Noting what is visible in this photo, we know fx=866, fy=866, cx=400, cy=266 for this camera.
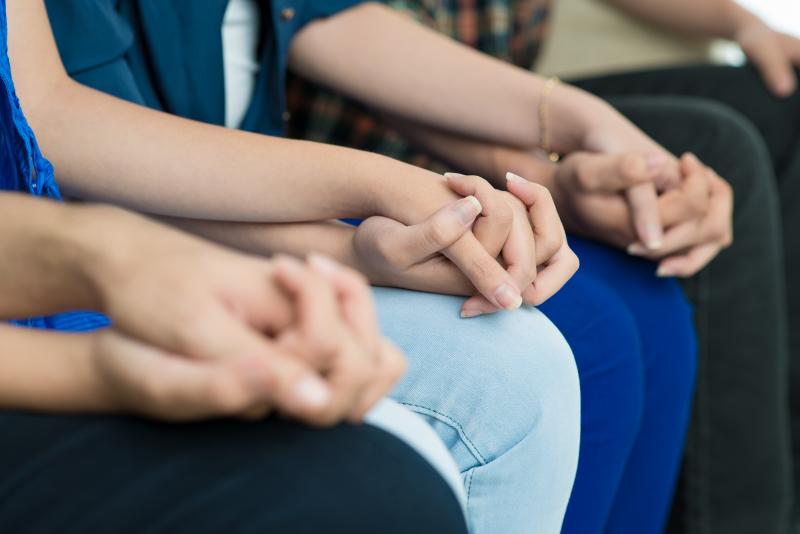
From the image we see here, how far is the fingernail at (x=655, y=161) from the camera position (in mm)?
851

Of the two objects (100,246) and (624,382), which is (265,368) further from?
(624,382)

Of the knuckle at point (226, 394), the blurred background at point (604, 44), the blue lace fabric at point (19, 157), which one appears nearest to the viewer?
the knuckle at point (226, 394)

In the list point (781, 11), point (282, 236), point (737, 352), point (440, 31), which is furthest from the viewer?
point (781, 11)

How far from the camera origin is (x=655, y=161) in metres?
0.85

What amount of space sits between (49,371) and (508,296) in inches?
11.6

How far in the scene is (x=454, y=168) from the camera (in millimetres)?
1055

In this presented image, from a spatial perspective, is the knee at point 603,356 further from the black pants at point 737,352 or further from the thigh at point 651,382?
the black pants at point 737,352

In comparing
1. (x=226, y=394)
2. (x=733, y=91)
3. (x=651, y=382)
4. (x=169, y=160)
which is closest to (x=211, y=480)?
(x=226, y=394)

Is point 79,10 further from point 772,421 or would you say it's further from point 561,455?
point 772,421

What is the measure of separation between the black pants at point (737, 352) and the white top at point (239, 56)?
503 millimetres

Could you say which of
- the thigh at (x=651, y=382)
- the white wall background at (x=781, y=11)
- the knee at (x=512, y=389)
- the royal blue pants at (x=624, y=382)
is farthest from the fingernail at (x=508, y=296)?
the white wall background at (x=781, y=11)

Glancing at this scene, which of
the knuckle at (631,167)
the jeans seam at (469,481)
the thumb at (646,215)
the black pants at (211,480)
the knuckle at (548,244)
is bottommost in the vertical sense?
the jeans seam at (469,481)

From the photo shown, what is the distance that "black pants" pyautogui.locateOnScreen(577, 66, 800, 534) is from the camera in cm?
105

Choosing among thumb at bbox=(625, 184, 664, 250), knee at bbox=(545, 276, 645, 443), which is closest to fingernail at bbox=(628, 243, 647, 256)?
thumb at bbox=(625, 184, 664, 250)
